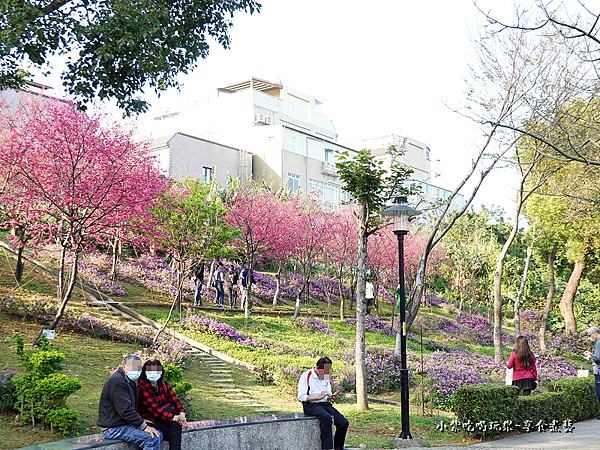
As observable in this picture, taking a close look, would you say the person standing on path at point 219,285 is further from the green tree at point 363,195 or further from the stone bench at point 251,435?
the stone bench at point 251,435

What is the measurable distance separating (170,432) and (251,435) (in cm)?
121

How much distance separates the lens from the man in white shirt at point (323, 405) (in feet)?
23.6

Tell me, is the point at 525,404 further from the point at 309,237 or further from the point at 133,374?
the point at 309,237

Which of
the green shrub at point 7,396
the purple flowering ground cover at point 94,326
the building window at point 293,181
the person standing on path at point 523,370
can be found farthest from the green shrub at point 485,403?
the building window at point 293,181

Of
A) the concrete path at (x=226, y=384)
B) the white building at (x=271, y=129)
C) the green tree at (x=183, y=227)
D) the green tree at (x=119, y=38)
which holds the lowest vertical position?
the concrete path at (x=226, y=384)

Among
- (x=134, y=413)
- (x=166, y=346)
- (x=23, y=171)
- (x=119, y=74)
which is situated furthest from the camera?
(x=166, y=346)

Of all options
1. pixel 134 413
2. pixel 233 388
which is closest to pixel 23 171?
pixel 233 388

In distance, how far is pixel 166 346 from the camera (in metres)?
13.8

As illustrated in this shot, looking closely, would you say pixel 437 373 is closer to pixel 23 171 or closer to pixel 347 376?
pixel 347 376

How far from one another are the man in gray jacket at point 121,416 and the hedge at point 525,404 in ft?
18.2

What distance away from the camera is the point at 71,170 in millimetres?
12656

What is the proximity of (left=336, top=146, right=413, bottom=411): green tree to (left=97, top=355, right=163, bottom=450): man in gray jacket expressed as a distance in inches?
250

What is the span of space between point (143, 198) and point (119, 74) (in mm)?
4940

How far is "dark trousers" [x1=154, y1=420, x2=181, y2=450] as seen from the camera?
5.89m
